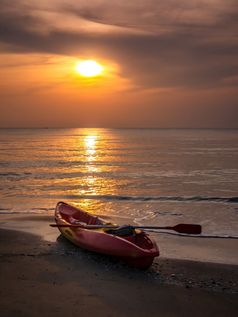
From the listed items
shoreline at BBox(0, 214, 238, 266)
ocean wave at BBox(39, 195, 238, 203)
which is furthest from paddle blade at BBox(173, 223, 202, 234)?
ocean wave at BBox(39, 195, 238, 203)

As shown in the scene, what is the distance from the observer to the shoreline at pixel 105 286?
22.6 feet

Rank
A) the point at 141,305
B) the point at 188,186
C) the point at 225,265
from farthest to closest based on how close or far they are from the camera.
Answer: the point at 188,186, the point at 225,265, the point at 141,305

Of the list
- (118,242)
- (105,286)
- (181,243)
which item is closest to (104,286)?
(105,286)

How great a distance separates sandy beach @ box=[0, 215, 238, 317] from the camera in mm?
6879

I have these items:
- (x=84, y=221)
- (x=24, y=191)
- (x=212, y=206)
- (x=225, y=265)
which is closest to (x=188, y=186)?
(x=212, y=206)

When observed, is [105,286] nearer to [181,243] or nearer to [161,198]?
[181,243]

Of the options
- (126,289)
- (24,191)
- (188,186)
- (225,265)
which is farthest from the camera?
(188,186)

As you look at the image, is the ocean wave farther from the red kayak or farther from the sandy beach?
the sandy beach

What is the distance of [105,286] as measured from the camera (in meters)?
7.88

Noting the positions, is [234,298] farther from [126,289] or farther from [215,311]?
[126,289]

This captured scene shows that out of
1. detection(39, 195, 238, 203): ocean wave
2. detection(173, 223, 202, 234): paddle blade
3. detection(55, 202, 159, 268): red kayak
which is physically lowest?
detection(39, 195, 238, 203): ocean wave

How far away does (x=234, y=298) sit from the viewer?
7.41 m

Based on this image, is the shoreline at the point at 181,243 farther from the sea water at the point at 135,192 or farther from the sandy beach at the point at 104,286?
the sea water at the point at 135,192

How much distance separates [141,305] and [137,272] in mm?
1710
